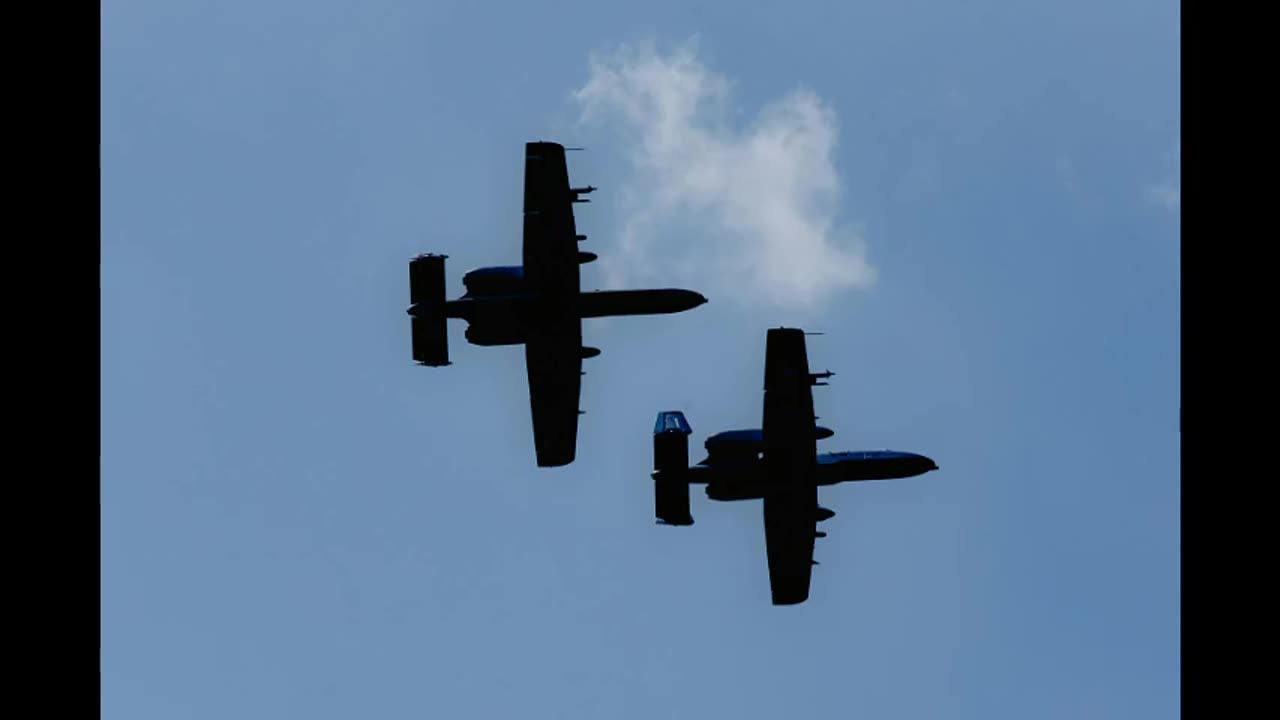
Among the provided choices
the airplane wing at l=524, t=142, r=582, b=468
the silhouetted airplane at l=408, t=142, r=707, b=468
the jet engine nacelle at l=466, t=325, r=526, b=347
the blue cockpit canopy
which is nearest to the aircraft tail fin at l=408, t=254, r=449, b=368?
the silhouetted airplane at l=408, t=142, r=707, b=468

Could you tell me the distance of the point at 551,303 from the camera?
187 ft

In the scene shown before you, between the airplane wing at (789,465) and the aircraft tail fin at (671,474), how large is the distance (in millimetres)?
3375

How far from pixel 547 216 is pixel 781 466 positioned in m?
13.2

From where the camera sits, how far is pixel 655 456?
5519cm

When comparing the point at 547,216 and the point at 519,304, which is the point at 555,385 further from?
the point at 547,216

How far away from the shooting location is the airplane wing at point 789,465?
55375mm

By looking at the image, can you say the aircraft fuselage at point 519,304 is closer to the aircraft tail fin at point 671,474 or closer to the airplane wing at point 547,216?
the airplane wing at point 547,216

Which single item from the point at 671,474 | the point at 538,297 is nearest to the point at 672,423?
the point at 671,474

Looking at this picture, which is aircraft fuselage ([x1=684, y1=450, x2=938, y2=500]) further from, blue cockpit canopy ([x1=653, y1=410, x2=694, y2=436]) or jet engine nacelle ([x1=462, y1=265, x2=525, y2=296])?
jet engine nacelle ([x1=462, y1=265, x2=525, y2=296])

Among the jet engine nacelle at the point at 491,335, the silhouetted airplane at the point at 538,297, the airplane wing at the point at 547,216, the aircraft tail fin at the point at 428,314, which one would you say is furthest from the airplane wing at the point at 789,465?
the aircraft tail fin at the point at 428,314

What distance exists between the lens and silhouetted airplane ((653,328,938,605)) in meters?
55.1

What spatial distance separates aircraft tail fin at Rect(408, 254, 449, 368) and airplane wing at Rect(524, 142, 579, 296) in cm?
366
